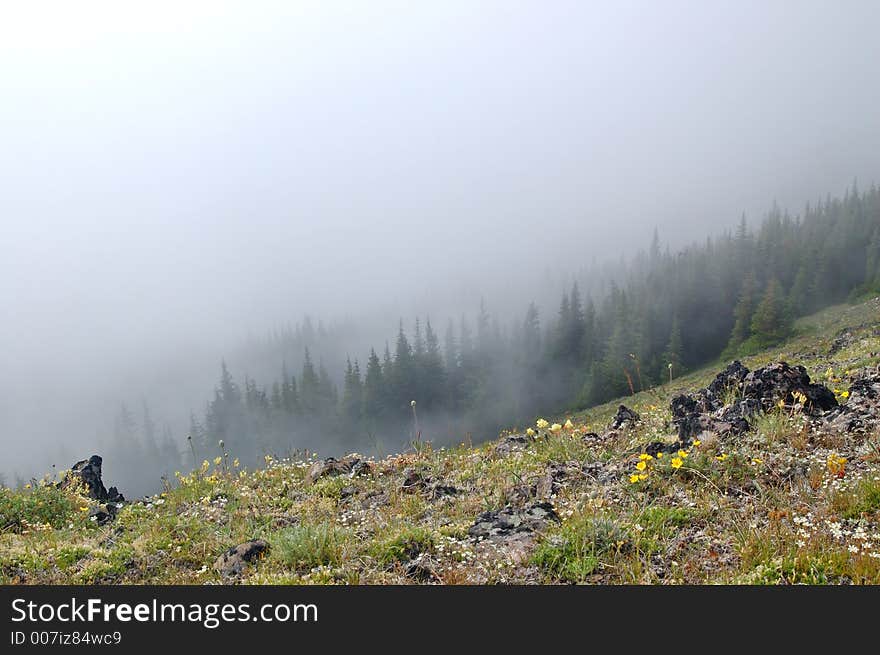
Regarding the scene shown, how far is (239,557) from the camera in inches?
207

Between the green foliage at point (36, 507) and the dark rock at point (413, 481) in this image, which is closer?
the dark rock at point (413, 481)

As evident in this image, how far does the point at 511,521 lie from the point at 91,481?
9.04m

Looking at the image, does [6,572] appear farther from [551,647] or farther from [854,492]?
[854,492]

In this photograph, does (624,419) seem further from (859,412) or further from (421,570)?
(421,570)

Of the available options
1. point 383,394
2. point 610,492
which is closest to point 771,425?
point 610,492

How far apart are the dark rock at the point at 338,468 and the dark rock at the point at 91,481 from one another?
426 centimetres

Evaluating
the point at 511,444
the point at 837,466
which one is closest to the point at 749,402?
the point at 837,466

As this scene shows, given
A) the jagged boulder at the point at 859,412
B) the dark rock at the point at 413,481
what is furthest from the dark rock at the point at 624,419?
the dark rock at the point at 413,481

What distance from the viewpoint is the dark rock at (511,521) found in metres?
5.37

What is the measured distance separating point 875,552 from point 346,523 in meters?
5.23

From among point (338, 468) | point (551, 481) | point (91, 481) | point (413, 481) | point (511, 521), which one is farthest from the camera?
point (91, 481)

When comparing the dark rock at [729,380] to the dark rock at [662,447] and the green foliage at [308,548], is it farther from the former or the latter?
the green foliage at [308,548]

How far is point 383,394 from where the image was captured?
98000mm

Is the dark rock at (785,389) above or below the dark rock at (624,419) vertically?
above
